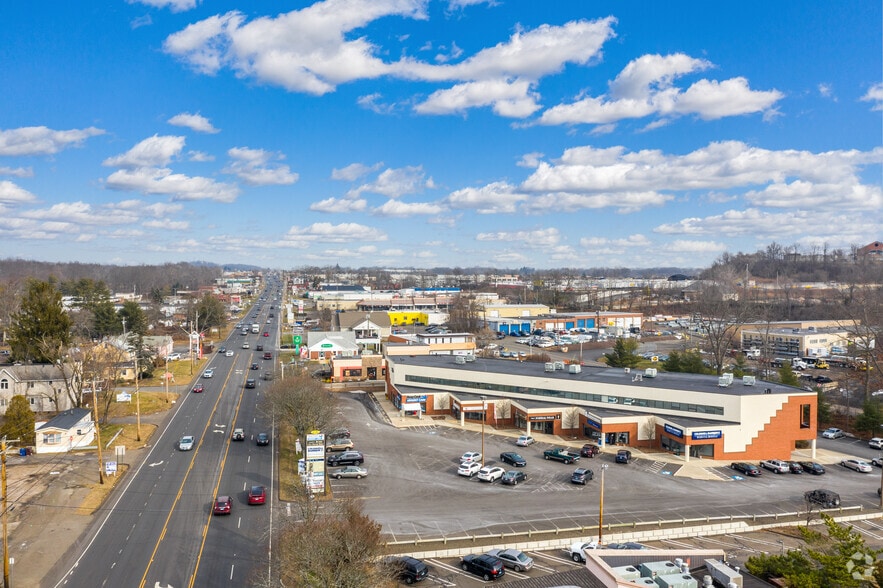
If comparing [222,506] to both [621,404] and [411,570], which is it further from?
[621,404]

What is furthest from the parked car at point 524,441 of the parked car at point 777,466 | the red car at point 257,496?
the red car at point 257,496

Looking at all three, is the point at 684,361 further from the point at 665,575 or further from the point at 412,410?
the point at 665,575

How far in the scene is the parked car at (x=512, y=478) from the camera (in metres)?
32.5

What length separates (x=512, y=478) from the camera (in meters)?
32.6

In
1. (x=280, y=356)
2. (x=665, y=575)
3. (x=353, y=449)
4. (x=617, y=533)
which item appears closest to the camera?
(x=665, y=575)

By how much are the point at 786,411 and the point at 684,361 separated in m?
17.7

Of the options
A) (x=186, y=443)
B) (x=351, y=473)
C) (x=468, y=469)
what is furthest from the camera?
(x=186, y=443)

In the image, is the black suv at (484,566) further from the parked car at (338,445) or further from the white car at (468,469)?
the parked car at (338,445)

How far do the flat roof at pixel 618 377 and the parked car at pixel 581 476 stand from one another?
10.7m

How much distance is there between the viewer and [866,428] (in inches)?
1763

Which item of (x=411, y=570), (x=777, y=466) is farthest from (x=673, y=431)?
(x=411, y=570)

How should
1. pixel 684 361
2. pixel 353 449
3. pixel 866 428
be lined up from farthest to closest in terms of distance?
pixel 684 361, pixel 866 428, pixel 353 449

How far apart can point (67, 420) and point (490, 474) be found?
29250mm

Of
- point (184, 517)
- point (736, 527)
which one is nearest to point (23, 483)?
point (184, 517)
